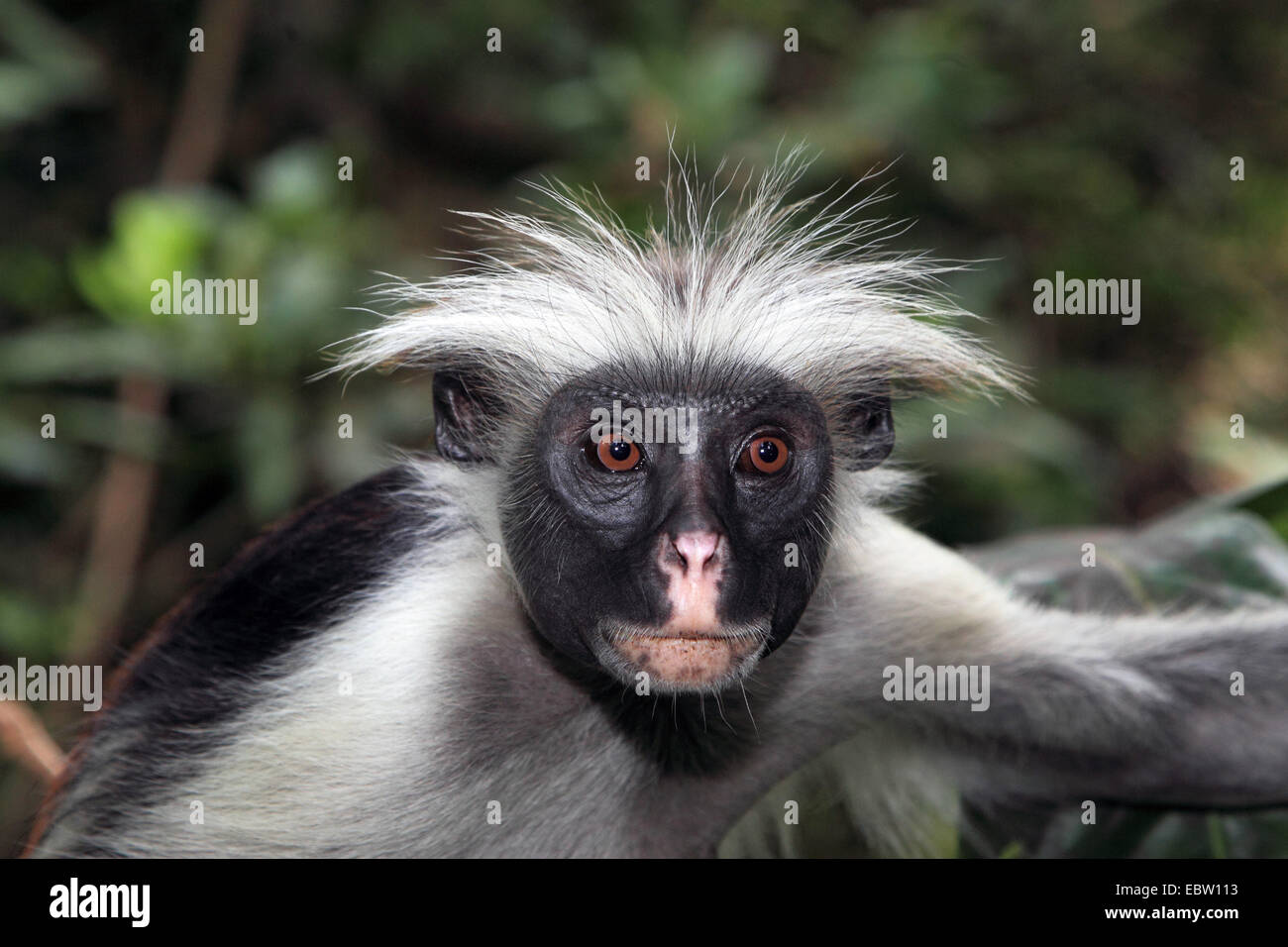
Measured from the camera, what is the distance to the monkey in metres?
2.95

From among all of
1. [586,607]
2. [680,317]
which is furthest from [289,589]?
[680,317]

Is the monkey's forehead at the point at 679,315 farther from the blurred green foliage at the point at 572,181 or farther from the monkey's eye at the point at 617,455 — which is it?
the blurred green foliage at the point at 572,181

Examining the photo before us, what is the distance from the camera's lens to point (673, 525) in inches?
105

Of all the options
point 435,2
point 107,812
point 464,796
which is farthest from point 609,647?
point 435,2

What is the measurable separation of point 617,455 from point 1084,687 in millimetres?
1866

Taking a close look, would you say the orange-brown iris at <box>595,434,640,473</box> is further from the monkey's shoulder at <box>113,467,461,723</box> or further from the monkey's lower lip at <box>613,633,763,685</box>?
the monkey's shoulder at <box>113,467,461,723</box>

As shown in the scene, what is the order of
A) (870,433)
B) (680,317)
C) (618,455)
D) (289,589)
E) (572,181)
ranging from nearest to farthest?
1. (618,455)
2. (680,317)
3. (870,433)
4. (289,589)
5. (572,181)

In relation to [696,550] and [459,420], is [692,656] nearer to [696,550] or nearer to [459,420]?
[696,550]

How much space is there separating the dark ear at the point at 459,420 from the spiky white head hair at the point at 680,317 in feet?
0.17

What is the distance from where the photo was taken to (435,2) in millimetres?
8078

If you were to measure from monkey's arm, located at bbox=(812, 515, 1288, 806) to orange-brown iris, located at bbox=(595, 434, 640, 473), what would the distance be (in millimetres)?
1126

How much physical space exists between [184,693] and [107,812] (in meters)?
0.36

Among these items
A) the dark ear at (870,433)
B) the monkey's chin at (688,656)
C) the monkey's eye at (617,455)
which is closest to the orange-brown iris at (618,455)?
the monkey's eye at (617,455)

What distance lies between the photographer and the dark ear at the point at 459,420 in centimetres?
327
